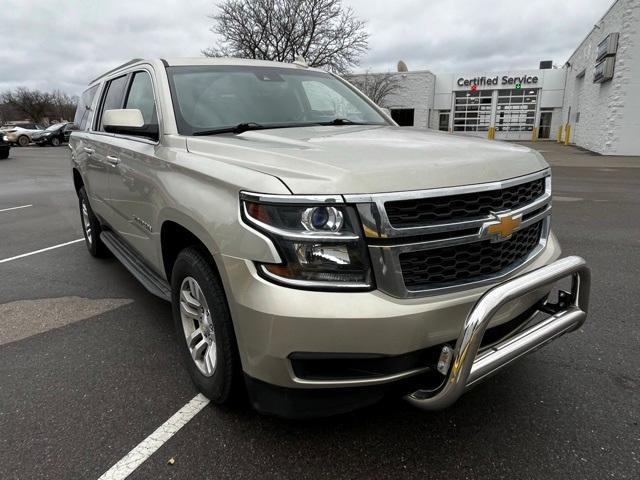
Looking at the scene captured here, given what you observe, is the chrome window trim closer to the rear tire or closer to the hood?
the hood

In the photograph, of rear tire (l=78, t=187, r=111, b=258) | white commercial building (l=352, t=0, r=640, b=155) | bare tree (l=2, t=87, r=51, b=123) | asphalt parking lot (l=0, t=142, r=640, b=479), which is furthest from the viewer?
bare tree (l=2, t=87, r=51, b=123)

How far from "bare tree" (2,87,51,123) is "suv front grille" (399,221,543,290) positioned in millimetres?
75991

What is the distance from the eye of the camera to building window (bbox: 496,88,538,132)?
40156 millimetres

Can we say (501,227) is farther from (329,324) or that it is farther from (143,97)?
(143,97)

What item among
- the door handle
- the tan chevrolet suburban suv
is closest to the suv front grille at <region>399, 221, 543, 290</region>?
the tan chevrolet suburban suv

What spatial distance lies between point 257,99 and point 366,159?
166 centimetres

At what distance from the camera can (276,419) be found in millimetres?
2500

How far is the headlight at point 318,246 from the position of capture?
73.4 inches

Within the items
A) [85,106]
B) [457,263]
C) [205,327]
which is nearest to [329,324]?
[457,263]

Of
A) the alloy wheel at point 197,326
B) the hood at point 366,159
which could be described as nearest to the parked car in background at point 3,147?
the hood at point 366,159

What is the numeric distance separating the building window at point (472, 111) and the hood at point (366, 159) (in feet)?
138

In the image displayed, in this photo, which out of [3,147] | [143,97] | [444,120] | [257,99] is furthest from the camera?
[444,120]

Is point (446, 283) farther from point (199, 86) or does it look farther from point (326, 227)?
point (199, 86)

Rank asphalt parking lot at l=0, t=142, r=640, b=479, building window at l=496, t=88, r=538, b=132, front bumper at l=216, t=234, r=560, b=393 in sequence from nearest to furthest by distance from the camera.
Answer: front bumper at l=216, t=234, r=560, b=393 → asphalt parking lot at l=0, t=142, r=640, b=479 → building window at l=496, t=88, r=538, b=132
